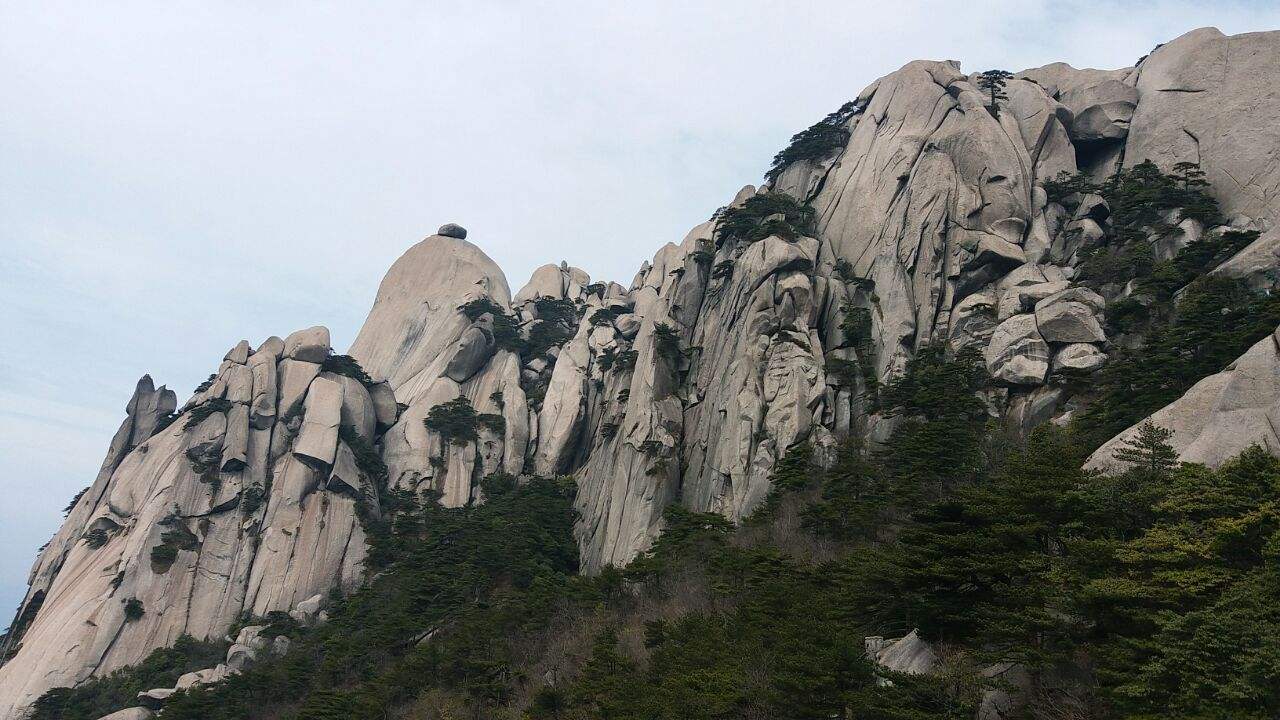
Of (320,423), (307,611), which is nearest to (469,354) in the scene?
(320,423)

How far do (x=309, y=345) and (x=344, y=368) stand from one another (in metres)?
3.15

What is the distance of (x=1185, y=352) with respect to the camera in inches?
1268

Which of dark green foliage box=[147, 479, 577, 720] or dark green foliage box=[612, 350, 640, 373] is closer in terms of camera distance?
dark green foliage box=[147, 479, 577, 720]

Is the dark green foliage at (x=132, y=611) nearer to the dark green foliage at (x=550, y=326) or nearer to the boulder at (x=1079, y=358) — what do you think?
the dark green foliage at (x=550, y=326)

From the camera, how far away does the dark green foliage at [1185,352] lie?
29517mm

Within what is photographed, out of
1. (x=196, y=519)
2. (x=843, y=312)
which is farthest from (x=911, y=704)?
(x=196, y=519)

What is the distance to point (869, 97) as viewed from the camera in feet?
206

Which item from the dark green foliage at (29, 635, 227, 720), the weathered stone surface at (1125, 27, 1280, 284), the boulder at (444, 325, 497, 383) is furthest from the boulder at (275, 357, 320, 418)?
the weathered stone surface at (1125, 27, 1280, 284)

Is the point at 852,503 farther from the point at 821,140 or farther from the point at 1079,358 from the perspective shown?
the point at 821,140

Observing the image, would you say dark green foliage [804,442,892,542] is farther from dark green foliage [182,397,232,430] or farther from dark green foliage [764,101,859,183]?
dark green foliage [182,397,232,430]

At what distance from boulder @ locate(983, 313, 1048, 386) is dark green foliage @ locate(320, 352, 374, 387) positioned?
45886 mm

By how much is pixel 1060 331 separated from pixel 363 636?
37285 mm

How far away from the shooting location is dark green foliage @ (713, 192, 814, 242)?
54.4 meters

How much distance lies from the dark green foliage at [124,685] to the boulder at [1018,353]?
4614cm
